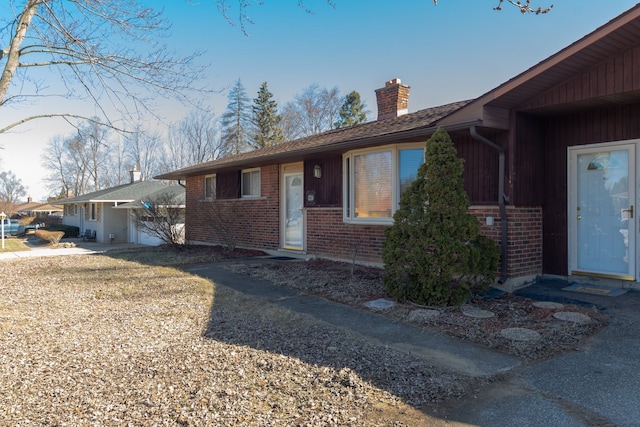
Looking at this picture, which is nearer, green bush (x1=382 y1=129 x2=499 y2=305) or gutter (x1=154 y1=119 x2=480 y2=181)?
green bush (x1=382 y1=129 x2=499 y2=305)

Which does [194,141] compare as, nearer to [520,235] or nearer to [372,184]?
[372,184]

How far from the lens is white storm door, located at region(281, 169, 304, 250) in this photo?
11.1 meters

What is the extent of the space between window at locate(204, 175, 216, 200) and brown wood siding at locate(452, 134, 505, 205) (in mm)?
9499

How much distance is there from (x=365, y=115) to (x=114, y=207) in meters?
20.1

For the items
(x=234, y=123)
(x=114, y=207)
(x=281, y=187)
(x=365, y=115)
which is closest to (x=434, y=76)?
(x=281, y=187)

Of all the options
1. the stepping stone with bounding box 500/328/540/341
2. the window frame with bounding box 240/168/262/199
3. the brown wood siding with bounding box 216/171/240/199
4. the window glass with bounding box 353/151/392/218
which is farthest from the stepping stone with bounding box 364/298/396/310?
the brown wood siding with bounding box 216/171/240/199

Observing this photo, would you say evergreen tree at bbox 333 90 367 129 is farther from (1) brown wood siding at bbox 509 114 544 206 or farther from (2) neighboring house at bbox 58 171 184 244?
(1) brown wood siding at bbox 509 114 544 206

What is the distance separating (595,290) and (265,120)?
103 feet

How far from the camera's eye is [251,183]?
1288 cm

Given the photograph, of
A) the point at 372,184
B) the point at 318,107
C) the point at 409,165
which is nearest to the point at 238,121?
the point at 318,107

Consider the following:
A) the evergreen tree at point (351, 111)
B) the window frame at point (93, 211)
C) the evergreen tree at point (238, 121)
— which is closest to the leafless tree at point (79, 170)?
the evergreen tree at point (238, 121)

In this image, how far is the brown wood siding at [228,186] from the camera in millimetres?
13227

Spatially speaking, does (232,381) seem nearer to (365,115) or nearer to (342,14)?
(342,14)

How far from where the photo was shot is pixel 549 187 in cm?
681
